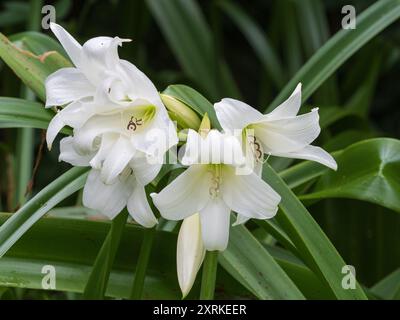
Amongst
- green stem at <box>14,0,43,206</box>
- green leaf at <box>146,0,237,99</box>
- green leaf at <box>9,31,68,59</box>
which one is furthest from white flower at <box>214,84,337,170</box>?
green leaf at <box>146,0,237,99</box>

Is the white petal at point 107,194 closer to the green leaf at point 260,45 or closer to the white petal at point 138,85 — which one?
the white petal at point 138,85

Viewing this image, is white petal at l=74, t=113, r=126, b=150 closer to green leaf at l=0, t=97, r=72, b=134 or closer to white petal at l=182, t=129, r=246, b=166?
white petal at l=182, t=129, r=246, b=166

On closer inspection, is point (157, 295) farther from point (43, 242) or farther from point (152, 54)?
point (152, 54)

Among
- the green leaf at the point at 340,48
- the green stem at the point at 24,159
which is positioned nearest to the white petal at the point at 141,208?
the green leaf at the point at 340,48

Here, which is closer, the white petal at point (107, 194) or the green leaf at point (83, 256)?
the white petal at point (107, 194)
